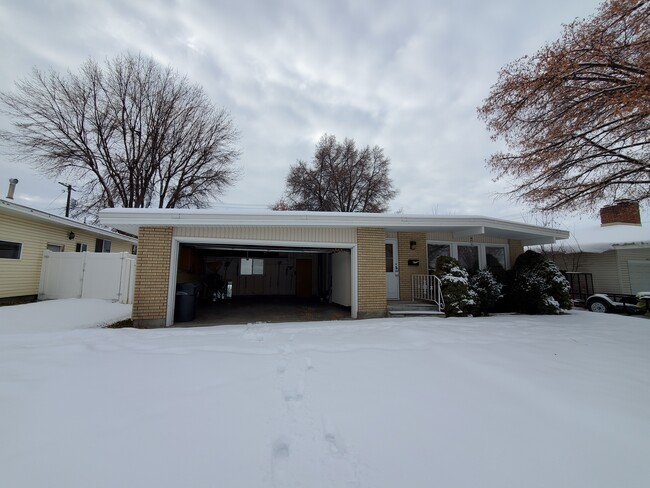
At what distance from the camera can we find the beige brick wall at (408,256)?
9891 mm

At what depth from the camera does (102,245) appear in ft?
46.4

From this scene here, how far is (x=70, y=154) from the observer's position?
13.5 m

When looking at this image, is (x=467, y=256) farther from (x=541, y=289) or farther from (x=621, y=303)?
(x=621, y=303)

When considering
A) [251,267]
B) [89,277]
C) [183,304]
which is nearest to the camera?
[183,304]

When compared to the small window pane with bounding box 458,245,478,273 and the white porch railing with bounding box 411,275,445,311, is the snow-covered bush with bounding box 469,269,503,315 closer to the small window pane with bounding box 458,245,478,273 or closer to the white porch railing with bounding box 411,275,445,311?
the white porch railing with bounding box 411,275,445,311

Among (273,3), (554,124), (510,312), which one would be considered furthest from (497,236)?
(273,3)

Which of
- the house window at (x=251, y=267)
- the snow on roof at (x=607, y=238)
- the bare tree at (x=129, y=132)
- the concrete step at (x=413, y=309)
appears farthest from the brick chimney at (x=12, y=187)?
the snow on roof at (x=607, y=238)

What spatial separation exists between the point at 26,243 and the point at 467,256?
16.0 m

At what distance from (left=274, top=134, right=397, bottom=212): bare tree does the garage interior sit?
8441 millimetres

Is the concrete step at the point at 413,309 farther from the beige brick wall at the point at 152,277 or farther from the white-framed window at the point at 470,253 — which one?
the beige brick wall at the point at 152,277

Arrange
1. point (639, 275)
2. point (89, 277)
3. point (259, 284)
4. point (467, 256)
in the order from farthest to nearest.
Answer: point (259, 284), point (639, 275), point (467, 256), point (89, 277)

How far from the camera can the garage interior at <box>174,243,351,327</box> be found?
26.6 feet

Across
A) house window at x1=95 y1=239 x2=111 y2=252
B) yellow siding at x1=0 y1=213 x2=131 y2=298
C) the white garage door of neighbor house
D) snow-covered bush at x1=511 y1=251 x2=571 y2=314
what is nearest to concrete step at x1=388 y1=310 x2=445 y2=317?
snow-covered bush at x1=511 y1=251 x2=571 y2=314

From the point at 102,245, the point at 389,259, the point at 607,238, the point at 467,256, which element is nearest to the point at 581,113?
the point at 467,256
